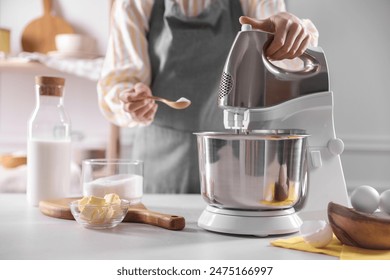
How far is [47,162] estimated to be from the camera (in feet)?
2.52

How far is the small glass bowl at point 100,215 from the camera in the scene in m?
0.57

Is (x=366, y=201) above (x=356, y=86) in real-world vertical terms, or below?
below

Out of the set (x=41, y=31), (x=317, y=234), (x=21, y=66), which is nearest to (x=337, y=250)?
(x=317, y=234)

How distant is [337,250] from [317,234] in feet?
0.09

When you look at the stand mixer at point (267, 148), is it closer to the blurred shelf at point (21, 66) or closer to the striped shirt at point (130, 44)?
the striped shirt at point (130, 44)

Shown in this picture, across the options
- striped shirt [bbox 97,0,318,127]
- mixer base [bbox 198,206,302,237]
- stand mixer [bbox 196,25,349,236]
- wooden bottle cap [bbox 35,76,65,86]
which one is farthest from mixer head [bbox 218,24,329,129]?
striped shirt [bbox 97,0,318,127]

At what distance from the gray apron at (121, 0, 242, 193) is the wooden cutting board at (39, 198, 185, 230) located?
539mm

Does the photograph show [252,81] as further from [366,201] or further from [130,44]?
[130,44]

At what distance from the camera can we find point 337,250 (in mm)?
490

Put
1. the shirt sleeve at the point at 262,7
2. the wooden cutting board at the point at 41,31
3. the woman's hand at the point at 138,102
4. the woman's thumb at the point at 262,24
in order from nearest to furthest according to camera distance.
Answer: the woman's thumb at the point at 262,24
the woman's hand at the point at 138,102
the shirt sleeve at the point at 262,7
the wooden cutting board at the point at 41,31

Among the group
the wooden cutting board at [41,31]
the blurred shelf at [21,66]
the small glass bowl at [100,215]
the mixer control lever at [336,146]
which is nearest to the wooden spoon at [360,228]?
Result: the mixer control lever at [336,146]

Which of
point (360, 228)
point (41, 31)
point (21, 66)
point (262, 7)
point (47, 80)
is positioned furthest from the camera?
point (41, 31)

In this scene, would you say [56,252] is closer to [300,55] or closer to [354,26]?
[300,55]

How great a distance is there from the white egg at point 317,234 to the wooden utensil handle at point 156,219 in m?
0.16
